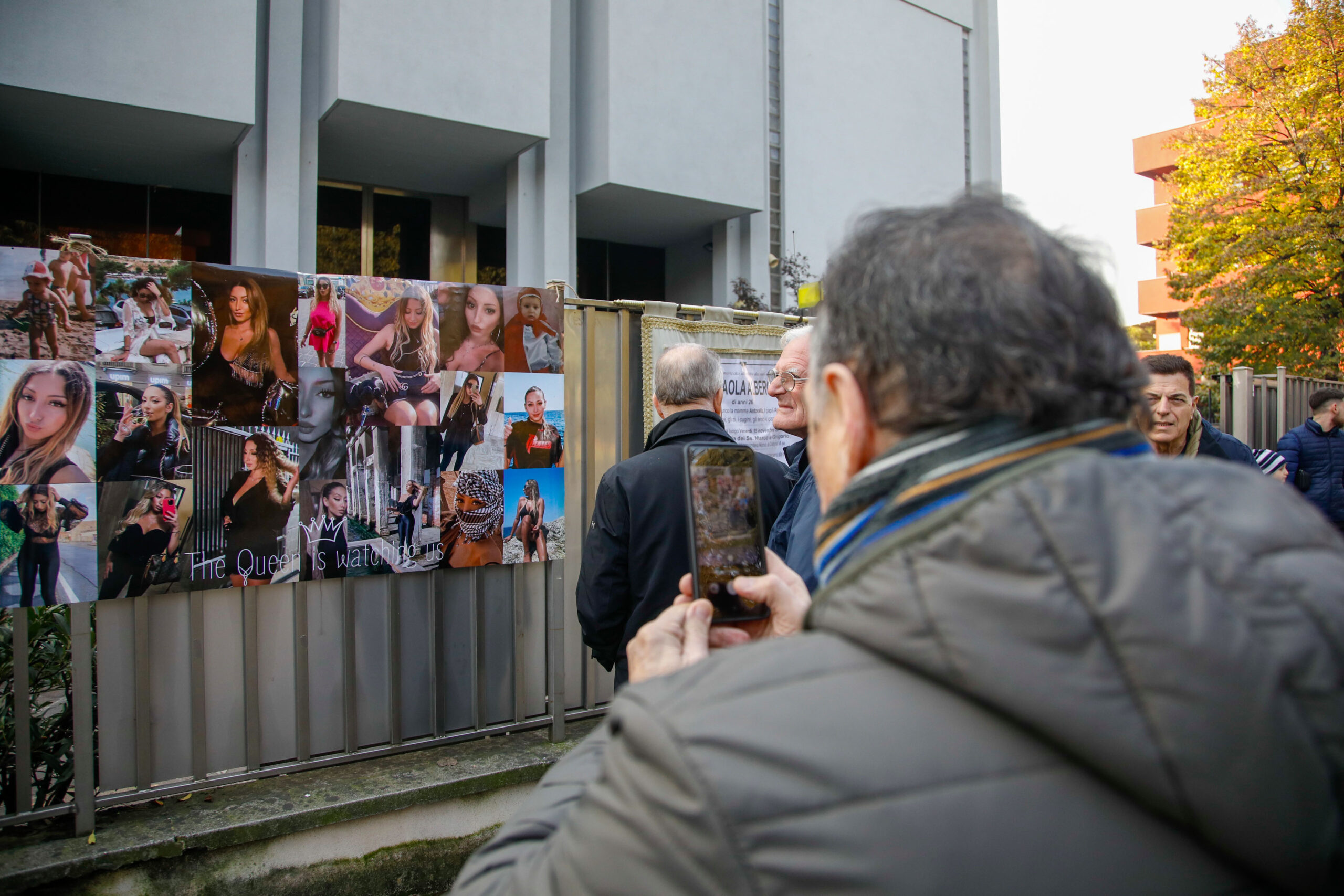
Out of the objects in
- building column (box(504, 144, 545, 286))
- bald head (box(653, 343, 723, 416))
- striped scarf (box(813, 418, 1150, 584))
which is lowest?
striped scarf (box(813, 418, 1150, 584))

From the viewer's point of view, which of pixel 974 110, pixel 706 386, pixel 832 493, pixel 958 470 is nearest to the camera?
pixel 958 470

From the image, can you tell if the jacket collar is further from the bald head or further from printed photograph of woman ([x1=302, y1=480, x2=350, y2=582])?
printed photograph of woman ([x1=302, y1=480, x2=350, y2=582])

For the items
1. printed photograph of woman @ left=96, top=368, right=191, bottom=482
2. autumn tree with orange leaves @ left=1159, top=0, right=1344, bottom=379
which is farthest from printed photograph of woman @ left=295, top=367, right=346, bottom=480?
autumn tree with orange leaves @ left=1159, top=0, right=1344, bottom=379

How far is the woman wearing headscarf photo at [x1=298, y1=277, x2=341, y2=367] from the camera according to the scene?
3.27 metres

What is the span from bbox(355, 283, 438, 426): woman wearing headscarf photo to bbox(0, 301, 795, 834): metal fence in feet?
1.98

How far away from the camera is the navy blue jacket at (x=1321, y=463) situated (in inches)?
316

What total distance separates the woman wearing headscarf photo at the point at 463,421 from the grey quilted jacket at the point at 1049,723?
2927mm

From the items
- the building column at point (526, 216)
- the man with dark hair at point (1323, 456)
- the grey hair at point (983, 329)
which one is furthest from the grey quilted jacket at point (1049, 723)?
the building column at point (526, 216)

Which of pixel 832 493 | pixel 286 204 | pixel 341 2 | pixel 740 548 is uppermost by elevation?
pixel 341 2

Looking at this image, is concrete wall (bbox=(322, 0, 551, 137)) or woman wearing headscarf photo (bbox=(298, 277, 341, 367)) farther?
concrete wall (bbox=(322, 0, 551, 137))

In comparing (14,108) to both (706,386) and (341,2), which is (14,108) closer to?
(341,2)

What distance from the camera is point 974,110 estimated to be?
56.4 ft

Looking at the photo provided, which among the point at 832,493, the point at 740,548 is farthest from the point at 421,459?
the point at 832,493

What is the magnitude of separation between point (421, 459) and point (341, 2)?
724 centimetres
